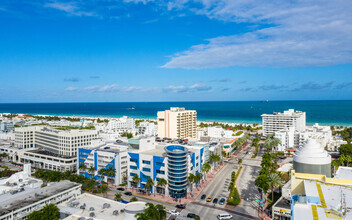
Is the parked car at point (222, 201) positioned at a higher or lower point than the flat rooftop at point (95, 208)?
lower

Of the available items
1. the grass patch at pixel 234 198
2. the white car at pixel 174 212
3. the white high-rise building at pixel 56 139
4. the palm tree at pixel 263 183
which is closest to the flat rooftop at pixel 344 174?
the palm tree at pixel 263 183

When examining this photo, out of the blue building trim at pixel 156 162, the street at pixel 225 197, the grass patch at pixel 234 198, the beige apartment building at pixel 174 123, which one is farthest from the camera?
the beige apartment building at pixel 174 123

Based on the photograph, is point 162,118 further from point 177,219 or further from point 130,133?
point 177,219

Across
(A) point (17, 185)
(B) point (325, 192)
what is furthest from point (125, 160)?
(B) point (325, 192)

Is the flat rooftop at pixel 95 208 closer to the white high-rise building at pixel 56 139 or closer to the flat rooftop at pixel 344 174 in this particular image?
the flat rooftop at pixel 344 174

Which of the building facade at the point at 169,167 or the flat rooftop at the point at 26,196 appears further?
the building facade at the point at 169,167

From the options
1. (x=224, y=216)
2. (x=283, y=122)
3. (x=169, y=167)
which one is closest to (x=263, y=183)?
(x=224, y=216)
